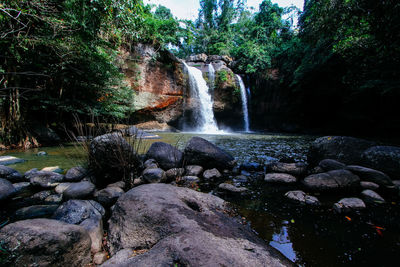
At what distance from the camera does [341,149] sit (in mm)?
3752

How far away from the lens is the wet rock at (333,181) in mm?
2566

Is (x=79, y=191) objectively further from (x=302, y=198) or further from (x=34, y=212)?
(x=302, y=198)

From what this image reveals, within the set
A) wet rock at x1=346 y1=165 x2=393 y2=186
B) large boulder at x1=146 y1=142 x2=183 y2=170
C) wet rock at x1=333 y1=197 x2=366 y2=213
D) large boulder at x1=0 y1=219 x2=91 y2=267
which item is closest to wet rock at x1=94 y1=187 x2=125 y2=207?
large boulder at x1=0 y1=219 x2=91 y2=267

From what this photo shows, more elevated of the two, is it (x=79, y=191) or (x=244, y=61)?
(x=244, y=61)

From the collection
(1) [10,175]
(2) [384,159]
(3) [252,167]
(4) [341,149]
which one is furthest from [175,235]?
(4) [341,149]

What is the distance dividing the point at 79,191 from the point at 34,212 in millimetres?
459

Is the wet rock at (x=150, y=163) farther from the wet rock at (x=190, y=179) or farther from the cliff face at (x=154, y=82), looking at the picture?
the cliff face at (x=154, y=82)

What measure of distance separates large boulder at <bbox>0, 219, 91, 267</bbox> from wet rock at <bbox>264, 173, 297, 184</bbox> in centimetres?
281

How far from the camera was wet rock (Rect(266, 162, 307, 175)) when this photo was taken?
3.23 m

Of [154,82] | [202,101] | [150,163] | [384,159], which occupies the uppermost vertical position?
[154,82]

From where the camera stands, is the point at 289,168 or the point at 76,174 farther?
the point at 289,168

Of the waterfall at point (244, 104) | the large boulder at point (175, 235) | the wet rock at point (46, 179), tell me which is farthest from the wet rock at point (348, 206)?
the waterfall at point (244, 104)

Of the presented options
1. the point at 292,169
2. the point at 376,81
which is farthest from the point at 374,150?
the point at 376,81

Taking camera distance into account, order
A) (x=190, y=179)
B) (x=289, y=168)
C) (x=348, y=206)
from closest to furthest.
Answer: (x=348, y=206)
(x=190, y=179)
(x=289, y=168)
